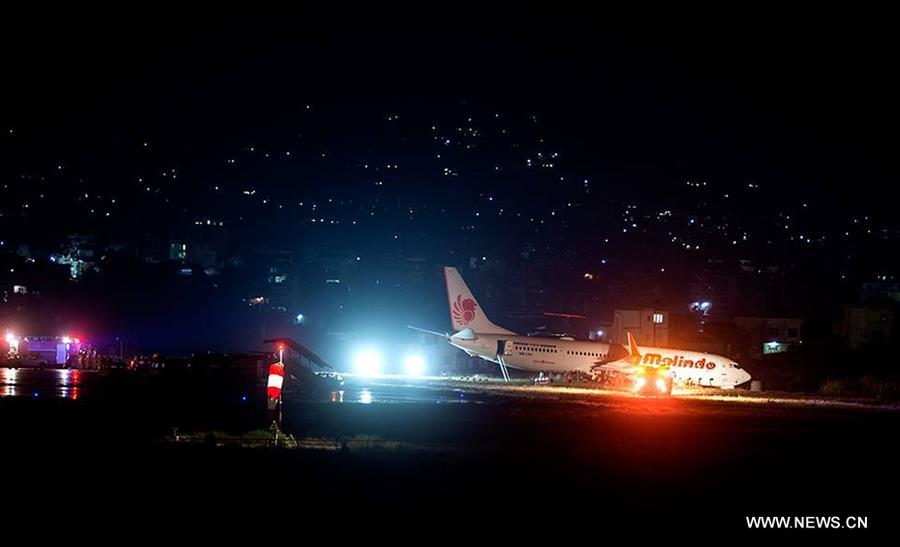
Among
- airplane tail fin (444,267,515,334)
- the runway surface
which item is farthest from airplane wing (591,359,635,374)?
the runway surface

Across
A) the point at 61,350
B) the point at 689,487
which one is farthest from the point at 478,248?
the point at 689,487

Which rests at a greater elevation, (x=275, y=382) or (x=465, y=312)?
(x=465, y=312)

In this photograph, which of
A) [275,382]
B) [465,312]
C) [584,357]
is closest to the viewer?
[275,382]

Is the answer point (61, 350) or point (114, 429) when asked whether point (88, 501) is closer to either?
point (114, 429)

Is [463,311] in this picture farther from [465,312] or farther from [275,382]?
[275,382]

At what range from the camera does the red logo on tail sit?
64.6m

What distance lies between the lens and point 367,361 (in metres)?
72.3

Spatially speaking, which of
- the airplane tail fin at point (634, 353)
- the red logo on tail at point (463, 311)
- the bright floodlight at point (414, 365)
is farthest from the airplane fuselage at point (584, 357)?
the bright floodlight at point (414, 365)

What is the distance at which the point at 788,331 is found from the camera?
8631 centimetres

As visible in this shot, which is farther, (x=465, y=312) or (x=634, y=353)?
(x=465, y=312)

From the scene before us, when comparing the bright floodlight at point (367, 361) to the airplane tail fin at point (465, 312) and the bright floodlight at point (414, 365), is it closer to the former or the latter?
the bright floodlight at point (414, 365)

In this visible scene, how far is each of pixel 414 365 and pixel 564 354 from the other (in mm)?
14748

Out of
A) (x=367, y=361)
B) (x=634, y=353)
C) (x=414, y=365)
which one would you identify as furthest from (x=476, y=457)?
(x=367, y=361)

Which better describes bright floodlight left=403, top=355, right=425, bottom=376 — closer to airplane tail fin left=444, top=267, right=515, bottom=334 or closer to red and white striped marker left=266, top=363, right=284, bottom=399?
airplane tail fin left=444, top=267, right=515, bottom=334
